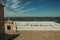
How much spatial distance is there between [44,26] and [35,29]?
110 cm

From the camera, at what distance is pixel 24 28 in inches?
648

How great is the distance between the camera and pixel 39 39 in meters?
12.1

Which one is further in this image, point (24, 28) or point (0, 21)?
point (24, 28)

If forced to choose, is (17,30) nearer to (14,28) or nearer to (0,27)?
(14,28)

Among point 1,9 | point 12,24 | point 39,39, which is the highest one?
point 1,9

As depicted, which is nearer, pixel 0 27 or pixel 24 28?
pixel 0 27

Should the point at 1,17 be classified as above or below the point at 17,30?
above

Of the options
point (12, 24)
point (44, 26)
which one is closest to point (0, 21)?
point (12, 24)

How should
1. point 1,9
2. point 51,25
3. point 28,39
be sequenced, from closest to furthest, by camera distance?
point 1,9
point 28,39
point 51,25

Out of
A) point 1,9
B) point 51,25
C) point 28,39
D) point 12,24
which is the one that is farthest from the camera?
point 51,25

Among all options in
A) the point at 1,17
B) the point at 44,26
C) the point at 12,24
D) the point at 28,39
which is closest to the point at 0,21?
the point at 1,17

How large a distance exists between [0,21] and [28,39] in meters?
3.49

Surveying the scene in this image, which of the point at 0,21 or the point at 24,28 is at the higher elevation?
the point at 0,21

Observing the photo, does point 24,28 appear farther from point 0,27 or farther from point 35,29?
point 0,27
